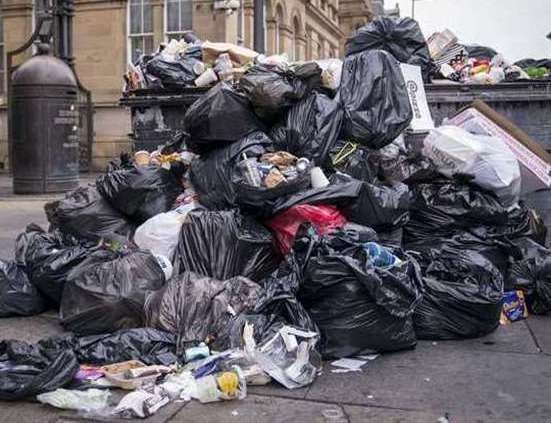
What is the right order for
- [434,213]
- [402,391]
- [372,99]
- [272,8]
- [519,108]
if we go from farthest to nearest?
[272,8] < [519,108] < [372,99] < [434,213] < [402,391]

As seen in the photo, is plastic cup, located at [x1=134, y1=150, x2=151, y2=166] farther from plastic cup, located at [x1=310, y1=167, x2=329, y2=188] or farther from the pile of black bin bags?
plastic cup, located at [x1=310, y1=167, x2=329, y2=188]

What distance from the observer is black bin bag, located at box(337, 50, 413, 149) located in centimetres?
490

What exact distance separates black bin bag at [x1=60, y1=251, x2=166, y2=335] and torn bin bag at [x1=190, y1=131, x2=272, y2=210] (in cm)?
69

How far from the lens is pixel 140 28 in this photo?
18.4 meters

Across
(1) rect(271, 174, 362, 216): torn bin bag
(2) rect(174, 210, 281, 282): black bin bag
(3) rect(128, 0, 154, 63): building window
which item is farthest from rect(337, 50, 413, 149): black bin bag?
(3) rect(128, 0, 154, 63): building window

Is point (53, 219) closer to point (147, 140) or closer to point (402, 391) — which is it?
point (147, 140)

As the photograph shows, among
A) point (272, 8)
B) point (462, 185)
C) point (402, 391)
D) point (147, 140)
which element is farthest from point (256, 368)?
point (272, 8)

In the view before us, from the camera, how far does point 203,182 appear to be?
480 cm

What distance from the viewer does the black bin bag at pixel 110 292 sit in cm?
389

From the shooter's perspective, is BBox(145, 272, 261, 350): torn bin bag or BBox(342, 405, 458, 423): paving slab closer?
BBox(342, 405, 458, 423): paving slab

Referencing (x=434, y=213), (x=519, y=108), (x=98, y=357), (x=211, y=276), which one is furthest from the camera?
(x=519, y=108)

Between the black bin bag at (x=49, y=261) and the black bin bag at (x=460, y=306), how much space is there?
2.07m

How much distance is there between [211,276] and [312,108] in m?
1.35

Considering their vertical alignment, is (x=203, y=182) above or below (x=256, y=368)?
above
